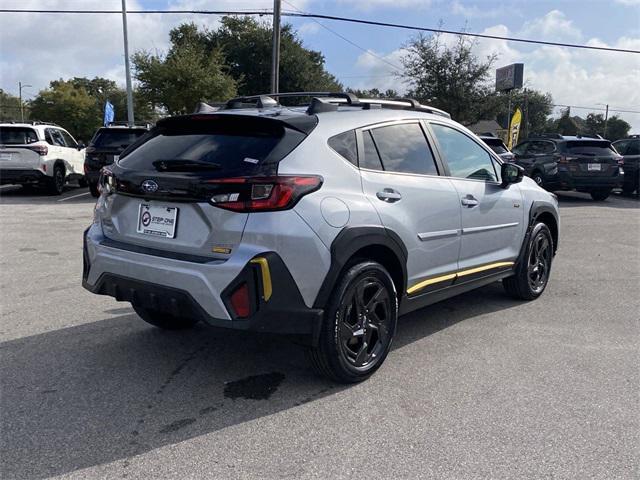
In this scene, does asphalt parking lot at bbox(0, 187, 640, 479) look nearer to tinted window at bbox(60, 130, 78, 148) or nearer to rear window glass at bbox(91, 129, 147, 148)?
rear window glass at bbox(91, 129, 147, 148)

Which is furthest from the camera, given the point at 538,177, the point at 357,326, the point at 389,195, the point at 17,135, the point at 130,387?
the point at 538,177

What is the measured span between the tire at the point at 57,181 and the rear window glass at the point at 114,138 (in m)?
1.62

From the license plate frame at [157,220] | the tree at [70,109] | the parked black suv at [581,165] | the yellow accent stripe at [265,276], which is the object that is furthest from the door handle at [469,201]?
the tree at [70,109]

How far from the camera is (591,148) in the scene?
15.4m

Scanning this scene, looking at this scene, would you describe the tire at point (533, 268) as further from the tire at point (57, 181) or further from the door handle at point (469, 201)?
the tire at point (57, 181)

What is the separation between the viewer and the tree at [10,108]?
9050cm

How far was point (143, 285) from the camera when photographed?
10.9 feet

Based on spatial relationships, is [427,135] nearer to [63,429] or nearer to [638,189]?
[63,429]

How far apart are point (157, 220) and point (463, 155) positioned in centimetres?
260

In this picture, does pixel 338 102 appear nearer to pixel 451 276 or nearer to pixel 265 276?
pixel 451 276

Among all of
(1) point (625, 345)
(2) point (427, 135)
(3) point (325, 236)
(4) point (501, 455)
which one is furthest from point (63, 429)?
(1) point (625, 345)

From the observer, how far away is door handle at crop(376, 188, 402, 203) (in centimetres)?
367

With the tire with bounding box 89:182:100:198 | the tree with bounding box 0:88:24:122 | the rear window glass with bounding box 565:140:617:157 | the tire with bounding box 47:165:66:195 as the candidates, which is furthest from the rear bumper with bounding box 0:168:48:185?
the tree with bounding box 0:88:24:122

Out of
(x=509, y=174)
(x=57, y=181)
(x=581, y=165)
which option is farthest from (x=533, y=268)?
Answer: (x=57, y=181)
